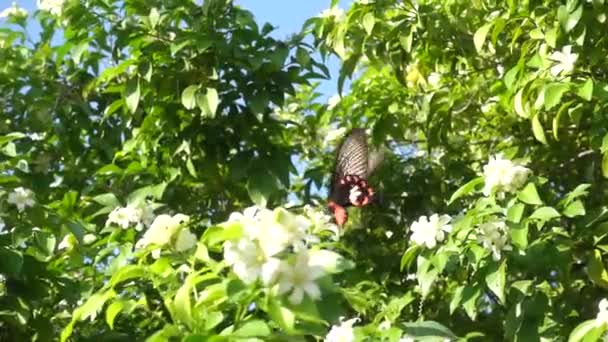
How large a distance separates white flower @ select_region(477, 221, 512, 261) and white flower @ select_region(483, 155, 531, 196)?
100 mm

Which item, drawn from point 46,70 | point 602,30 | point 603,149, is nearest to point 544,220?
point 603,149

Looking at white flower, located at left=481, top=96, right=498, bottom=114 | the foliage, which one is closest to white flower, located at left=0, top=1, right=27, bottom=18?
the foliage

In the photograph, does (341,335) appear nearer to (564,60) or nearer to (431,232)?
(431,232)

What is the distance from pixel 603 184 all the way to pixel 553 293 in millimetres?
481

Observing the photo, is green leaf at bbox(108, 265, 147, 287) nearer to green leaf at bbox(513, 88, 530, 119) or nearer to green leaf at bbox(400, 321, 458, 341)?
green leaf at bbox(400, 321, 458, 341)

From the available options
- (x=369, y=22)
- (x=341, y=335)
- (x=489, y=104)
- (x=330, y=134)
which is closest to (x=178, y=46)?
(x=369, y=22)

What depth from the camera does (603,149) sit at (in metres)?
2.14

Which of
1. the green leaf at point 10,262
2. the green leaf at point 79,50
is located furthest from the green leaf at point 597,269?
the green leaf at point 79,50

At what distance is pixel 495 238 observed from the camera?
191cm

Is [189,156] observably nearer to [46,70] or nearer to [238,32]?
[238,32]

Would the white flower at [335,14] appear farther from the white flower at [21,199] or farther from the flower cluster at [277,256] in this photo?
the flower cluster at [277,256]

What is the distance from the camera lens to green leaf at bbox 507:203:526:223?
6.17ft

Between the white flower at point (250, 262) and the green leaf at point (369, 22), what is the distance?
137 centimetres

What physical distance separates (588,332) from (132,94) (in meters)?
1.28
